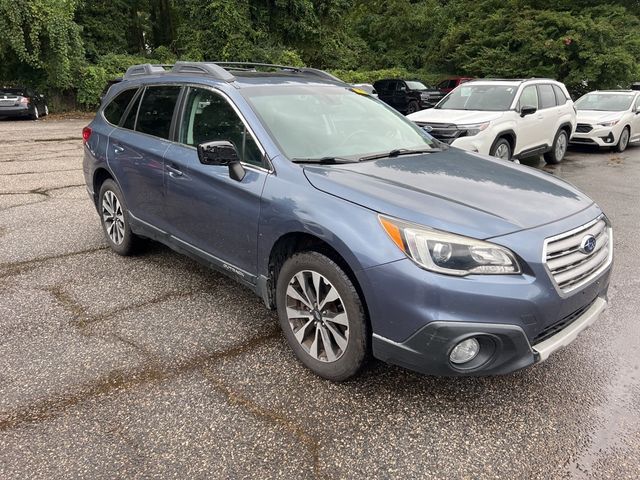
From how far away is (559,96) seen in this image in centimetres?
1079

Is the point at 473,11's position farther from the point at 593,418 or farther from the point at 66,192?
the point at 593,418

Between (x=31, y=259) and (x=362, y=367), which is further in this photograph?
(x=31, y=259)

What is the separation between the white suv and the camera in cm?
845

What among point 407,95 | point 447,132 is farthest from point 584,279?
point 407,95

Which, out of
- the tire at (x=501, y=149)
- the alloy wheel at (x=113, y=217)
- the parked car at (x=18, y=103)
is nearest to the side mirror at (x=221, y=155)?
the alloy wheel at (x=113, y=217)

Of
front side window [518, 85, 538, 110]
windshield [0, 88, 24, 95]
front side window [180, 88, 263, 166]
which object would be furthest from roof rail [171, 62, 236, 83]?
windshield [0, 88, 24, 95]

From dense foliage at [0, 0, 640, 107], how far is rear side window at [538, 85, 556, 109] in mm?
12440

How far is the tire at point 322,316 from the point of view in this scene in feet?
8.98

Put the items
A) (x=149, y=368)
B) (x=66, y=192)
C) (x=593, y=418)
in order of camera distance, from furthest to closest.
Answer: (x=66, y=192)
(x=149, y=368)
(x=593, y=418)

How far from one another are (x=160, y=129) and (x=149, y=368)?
1989 millimetres

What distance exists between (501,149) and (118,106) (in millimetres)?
6361

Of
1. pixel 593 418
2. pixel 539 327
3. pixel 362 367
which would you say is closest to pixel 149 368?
pixel 362 367

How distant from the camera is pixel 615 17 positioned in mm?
22344

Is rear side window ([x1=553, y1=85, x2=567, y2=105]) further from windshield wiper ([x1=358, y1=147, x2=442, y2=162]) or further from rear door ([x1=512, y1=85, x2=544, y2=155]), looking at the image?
windshield wiper ([x1=358, y1=147, x2=442, y2=162])
